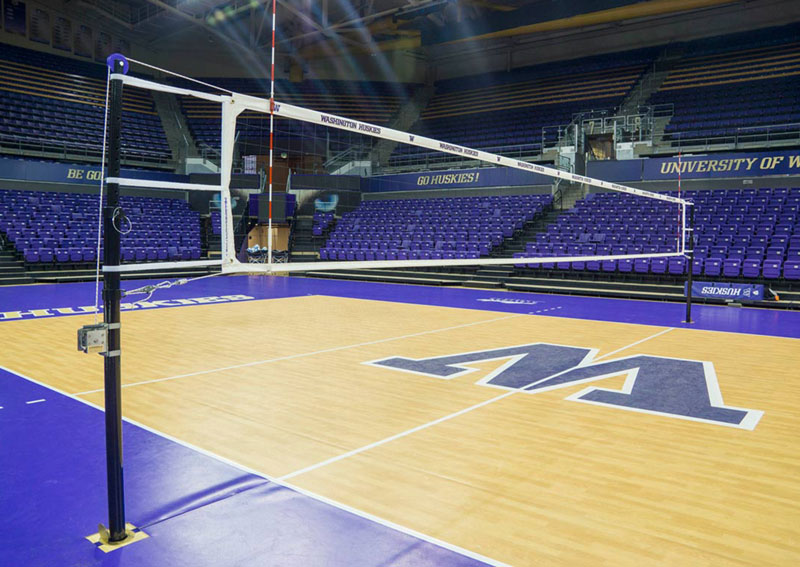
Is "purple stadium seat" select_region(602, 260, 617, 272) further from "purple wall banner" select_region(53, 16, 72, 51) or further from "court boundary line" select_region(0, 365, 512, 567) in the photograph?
"purple wall banner" select_region(53, 16, 72, 51)

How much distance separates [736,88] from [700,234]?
9147 mm

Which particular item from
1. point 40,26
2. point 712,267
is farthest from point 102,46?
point 712,267

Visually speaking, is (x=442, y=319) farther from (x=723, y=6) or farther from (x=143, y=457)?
(x=723, y=6)

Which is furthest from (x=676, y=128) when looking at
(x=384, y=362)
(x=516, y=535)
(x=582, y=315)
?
(x=516, y=535)

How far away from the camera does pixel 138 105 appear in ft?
80.4

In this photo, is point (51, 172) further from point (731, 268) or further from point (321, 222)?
point (731, 268)

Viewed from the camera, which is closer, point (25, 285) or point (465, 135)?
point (25, 285)

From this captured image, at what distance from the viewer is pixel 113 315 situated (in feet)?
8.43

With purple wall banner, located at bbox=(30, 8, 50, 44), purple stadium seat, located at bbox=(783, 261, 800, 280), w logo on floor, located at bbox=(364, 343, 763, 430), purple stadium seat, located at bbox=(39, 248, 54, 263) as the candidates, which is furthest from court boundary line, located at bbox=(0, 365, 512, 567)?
purple wall banner, located at bbox=(30, 8, 50, 44)

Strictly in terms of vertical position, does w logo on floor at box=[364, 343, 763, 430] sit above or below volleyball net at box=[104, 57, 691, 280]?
below

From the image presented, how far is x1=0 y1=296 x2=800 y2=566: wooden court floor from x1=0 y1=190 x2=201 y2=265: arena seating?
9724 mm

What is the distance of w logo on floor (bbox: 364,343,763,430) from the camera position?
180 inches

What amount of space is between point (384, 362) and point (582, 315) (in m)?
5.29

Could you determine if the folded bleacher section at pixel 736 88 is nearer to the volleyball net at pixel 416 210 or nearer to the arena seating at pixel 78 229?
the volleyball net at pixel 416 210
